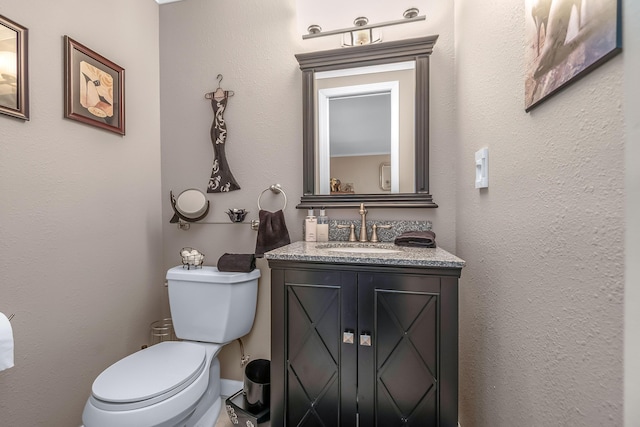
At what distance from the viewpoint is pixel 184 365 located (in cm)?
122

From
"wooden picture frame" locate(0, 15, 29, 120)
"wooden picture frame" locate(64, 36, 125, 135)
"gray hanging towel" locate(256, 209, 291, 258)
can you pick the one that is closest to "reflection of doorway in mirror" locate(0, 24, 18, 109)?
"wooden picture frame" locate(0, 15, 29, 120)

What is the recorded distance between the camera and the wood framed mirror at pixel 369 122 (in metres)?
1.47

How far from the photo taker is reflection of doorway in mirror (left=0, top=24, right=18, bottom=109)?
3.52 feet

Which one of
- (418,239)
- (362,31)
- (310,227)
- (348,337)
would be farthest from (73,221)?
(362,31)

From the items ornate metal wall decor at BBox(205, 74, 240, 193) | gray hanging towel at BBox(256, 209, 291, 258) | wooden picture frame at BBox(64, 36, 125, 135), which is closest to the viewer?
wooden picture frame at BBox(64, 36, 125, 135)

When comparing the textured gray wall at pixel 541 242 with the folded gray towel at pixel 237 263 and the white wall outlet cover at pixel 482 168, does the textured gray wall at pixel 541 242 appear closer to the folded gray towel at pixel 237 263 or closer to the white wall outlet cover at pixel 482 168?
the white wall outlet cover at pixel 482 168

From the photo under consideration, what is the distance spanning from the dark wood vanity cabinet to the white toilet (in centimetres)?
38

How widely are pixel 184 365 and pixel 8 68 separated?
4.48ft

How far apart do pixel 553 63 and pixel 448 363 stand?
0.94 metres

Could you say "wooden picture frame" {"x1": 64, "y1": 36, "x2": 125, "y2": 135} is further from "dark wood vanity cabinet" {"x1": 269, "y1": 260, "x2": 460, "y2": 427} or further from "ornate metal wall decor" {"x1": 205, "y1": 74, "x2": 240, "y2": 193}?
"dark wood vanity cabinet" {"x1": 269, "y1": 260, "x2": 460, "y2": 427}

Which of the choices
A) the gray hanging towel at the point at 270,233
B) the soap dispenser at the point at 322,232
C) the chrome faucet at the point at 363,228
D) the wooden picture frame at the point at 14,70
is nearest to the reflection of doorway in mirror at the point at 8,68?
the wooden picture frame at the point at 14,70

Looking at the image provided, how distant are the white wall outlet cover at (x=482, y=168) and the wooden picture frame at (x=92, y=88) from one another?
1.78 m

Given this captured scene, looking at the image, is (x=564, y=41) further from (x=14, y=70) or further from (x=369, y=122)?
(x=14, y=70)

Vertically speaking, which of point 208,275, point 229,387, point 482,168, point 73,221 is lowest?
point 229,387
